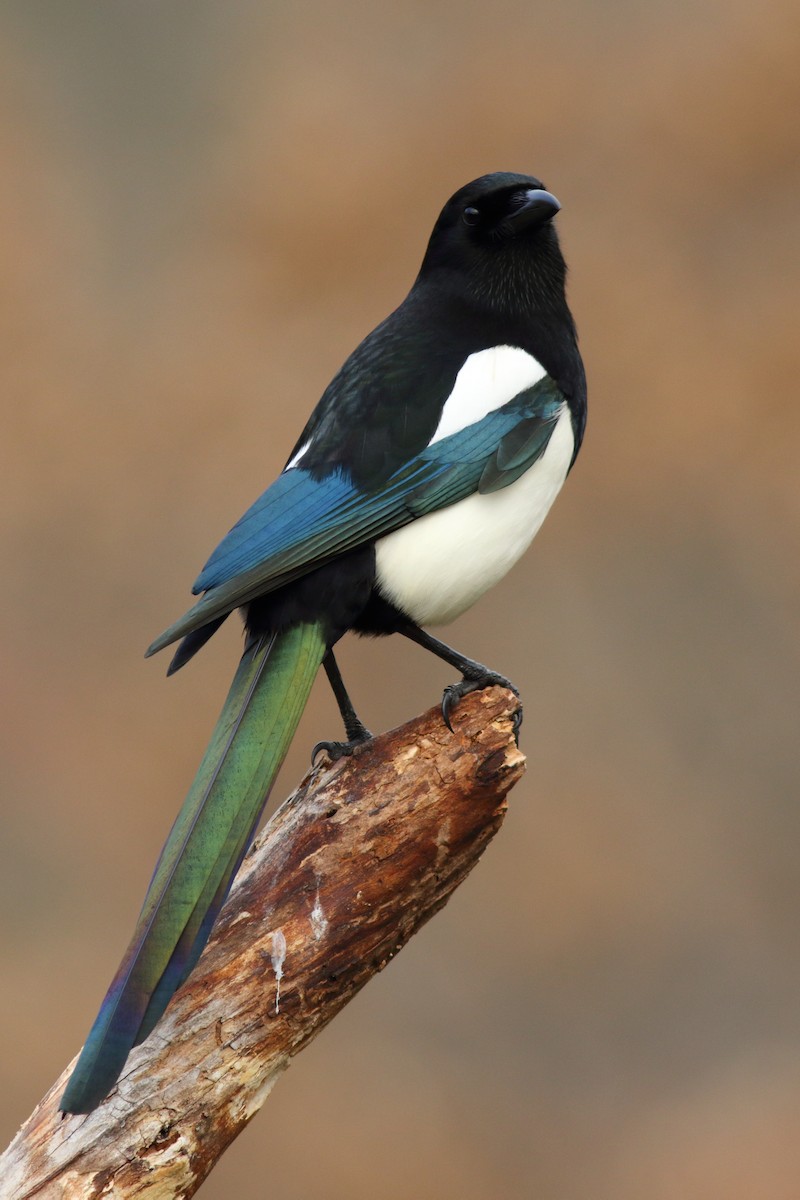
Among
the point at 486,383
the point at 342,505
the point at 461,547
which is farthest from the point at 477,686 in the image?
the point at 486,383

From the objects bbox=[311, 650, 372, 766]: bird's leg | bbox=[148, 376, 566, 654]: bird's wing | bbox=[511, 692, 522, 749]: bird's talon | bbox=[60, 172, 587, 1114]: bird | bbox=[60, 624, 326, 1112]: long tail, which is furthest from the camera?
bbox=[311, 650, 372, 766]: bird's leg

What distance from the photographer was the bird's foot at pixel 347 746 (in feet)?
6.25

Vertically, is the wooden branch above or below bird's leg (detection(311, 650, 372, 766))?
below

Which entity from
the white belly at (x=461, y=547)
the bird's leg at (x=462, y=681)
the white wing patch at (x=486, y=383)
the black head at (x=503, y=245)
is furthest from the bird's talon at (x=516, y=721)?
the black head at (x=503, y=245)

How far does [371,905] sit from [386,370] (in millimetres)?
724

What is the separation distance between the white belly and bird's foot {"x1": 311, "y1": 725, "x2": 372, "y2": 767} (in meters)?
0.19

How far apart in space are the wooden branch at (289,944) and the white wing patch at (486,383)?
1.21 feet

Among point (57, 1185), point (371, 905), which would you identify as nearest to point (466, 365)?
point (371, 905)

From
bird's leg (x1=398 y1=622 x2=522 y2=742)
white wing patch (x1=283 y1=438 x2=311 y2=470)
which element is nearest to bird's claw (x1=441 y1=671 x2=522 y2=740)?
bird's leg (x1=398 y1=622 x2=522 y2=742)

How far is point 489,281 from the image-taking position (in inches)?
80.0

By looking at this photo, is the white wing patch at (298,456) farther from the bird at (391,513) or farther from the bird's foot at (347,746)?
the bird's foot at (347,746)

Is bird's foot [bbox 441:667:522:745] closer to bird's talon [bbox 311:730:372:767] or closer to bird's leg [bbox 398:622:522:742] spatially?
bird's leg [bbox 398:622:522:742]

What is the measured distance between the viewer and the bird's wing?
1710 mm

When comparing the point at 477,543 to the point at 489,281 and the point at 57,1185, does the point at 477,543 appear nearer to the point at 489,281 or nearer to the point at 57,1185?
the point at 489,281
